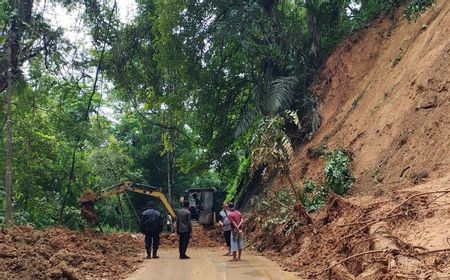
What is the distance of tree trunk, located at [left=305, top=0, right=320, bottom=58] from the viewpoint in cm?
2317

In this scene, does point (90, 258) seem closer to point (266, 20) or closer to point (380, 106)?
point (380, 106)

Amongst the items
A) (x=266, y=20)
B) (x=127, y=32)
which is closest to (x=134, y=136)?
(x=127, y=32)

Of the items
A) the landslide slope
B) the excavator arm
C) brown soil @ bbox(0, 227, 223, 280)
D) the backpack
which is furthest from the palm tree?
the excavator arm

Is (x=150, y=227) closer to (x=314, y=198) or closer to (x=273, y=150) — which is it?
(x=273, y=150)

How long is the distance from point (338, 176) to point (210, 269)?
5.25 meters

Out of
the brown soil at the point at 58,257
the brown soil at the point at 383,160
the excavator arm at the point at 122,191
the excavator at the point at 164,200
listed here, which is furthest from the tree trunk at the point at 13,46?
the brown soil at the point at 383,160

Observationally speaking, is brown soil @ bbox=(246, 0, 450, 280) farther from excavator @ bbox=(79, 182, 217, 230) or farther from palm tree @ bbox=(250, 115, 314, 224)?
excavator @ bbox=(79, 182, 217, 230)

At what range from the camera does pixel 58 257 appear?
10.5m

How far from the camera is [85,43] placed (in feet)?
62.4

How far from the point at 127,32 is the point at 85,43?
5742 mm

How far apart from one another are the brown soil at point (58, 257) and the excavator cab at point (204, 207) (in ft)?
20.7

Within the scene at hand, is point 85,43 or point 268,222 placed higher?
point 85,43

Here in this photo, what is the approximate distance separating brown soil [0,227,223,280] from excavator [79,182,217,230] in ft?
8.31

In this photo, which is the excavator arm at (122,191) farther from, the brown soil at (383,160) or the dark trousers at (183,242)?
the dark trousers at (183,242)
